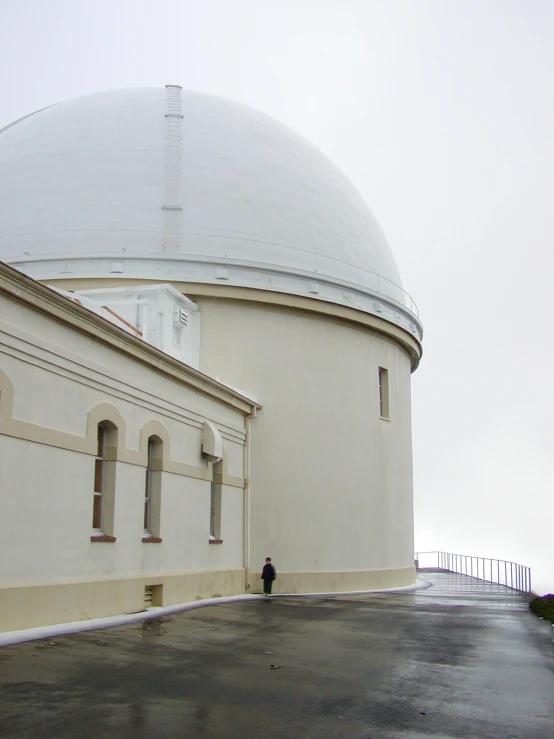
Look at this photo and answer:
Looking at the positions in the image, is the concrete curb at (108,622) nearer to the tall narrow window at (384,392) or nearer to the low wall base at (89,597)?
the low wall base at (89,597)

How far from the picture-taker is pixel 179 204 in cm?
2056

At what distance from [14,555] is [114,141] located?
546 inches

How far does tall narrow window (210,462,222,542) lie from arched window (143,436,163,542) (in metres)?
3.09

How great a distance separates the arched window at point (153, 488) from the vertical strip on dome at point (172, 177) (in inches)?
257

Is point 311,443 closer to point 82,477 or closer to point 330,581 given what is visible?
point 330,581

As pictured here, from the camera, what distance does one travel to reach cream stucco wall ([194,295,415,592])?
1980cm

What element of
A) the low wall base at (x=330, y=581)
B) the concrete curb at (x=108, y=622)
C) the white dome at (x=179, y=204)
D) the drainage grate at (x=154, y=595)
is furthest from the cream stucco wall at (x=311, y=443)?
the drainage grate at (x=154, y=595)

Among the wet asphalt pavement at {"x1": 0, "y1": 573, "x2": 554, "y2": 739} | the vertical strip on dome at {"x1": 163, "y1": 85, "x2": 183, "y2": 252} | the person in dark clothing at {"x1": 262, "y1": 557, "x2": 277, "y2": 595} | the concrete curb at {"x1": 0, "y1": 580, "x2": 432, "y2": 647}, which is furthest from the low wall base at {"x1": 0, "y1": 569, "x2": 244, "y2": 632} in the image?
the vertical strip on dome at {"x1": 163, "y1": 85, "x2": 183, "y2": 252}

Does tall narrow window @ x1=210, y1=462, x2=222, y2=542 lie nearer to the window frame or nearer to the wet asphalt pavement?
the wet asphalt pavement

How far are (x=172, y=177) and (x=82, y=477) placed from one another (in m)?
10.8

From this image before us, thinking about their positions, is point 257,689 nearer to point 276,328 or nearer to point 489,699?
point 489,699

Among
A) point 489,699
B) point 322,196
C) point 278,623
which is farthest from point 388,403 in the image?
point 489,699

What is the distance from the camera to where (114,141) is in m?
21.7

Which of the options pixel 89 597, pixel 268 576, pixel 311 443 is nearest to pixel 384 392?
pixel 311 443
